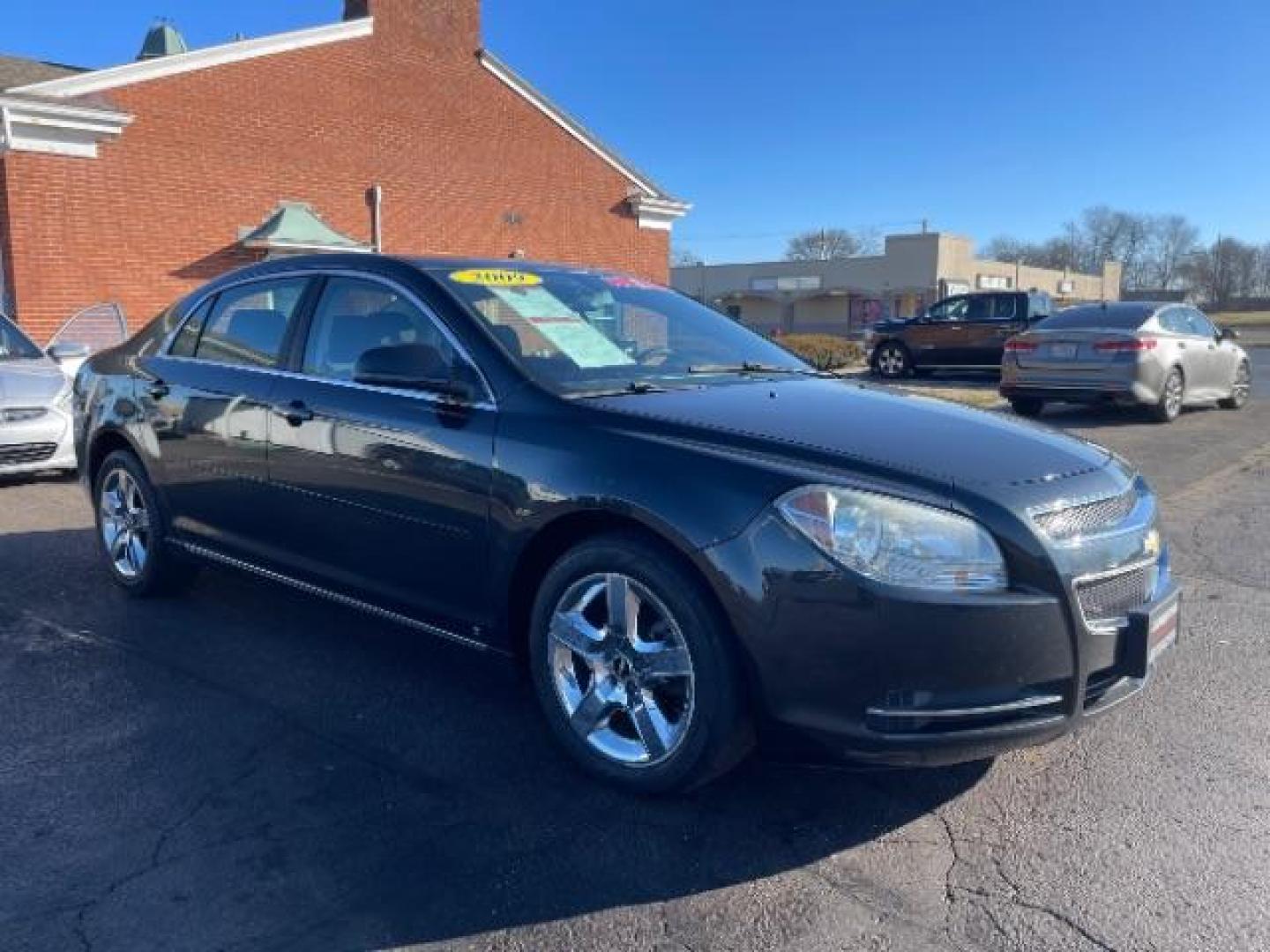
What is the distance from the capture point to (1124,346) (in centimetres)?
1157

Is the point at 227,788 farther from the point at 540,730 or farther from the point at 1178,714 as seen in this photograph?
the point at 1178,714

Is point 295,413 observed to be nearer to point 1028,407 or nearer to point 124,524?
point 124,524

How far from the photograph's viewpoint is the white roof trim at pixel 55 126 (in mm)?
13688

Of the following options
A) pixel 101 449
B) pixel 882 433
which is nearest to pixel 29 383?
pixel 101 449

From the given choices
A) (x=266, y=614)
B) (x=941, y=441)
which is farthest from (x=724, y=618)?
(x=266, y=614)

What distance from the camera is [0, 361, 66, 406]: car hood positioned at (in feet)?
26.1

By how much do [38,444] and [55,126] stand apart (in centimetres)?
832

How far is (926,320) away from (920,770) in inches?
751

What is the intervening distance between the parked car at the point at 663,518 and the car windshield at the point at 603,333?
2cm

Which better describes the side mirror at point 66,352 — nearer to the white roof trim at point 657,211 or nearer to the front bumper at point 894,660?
the front bumper at point 894,660

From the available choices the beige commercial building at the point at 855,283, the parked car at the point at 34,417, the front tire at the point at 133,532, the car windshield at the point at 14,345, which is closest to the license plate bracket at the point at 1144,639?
the front tire at the point at 133,532

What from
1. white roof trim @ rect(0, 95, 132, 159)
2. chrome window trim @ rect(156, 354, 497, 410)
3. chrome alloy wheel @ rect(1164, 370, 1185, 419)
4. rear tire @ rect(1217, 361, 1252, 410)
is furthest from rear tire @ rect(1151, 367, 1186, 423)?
white roof trim @ rect(0, 95, 132, 159)

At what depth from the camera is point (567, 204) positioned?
71.7 feet

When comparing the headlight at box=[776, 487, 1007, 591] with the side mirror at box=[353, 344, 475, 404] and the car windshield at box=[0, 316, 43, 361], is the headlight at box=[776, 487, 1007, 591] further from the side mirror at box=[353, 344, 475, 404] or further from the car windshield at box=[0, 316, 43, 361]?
the car windshield at box=[0, 316, 43, 361]
